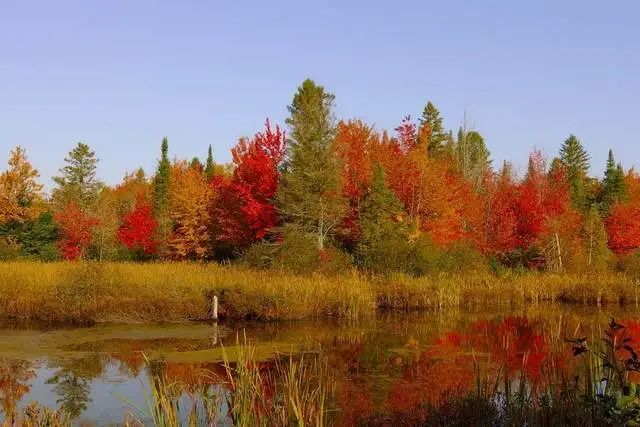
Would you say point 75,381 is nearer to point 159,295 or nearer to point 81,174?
point 159,295

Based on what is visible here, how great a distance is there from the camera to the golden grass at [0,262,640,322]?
749 inches

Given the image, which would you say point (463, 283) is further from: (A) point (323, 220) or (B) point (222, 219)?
(B) point (222, 219)

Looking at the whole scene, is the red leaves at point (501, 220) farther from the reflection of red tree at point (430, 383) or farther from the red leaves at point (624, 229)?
the reflection of red tree at point (430, 383)

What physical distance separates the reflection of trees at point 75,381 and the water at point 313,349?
2cm


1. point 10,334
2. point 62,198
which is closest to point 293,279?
point 10,334

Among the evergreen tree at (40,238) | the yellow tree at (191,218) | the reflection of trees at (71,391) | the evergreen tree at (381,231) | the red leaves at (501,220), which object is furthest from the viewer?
the yellow tree at (191,218)

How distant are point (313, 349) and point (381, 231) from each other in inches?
505

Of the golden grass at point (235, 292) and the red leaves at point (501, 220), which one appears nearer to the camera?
the golden grass at point (235, 292)

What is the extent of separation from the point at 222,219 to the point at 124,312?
1360cm

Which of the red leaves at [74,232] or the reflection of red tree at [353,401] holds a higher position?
the red leaves at [74,232]

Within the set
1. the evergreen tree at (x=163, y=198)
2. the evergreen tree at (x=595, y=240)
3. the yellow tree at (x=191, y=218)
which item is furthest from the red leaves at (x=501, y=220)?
the evergreen tree at (x=163, y=198)

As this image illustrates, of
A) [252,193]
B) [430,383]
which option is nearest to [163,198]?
[252,193]

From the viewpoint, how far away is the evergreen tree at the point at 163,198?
38.3 meters

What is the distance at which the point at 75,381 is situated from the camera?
Answer: 453 inches
